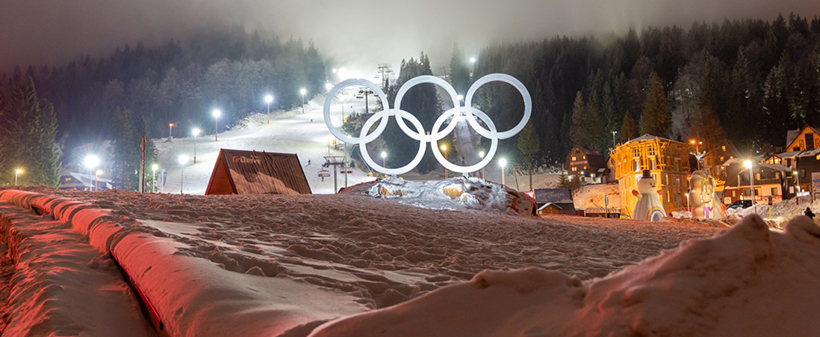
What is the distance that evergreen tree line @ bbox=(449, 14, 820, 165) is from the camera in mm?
69188

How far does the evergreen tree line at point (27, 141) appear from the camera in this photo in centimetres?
5350

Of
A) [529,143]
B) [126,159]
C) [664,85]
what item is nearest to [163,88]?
[126,159]

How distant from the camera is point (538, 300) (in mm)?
2166

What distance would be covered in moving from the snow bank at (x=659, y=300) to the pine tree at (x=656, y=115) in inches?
2973

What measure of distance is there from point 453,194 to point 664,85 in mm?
92778

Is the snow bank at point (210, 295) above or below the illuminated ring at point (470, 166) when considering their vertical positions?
below

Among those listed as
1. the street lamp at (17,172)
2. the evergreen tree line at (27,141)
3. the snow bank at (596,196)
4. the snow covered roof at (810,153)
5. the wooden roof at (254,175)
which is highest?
the evergreen tree line at (27,141)

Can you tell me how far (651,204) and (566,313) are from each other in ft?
74.0

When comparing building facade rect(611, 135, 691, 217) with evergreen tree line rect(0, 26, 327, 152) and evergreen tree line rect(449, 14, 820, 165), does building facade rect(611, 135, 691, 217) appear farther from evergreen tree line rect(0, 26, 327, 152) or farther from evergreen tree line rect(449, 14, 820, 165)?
evergreen tree line rect(0, 26, 327, 152)

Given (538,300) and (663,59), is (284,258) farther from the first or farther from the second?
(663,59)

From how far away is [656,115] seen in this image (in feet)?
233

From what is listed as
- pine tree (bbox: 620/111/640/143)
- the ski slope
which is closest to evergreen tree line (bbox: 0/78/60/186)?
the ski slope

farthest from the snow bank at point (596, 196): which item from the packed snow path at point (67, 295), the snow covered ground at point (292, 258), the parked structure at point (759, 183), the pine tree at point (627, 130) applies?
the packed snow path at point (67, 295)

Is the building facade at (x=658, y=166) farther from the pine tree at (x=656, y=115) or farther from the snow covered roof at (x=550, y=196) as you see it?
the pine tree at (x=656, y=115)
